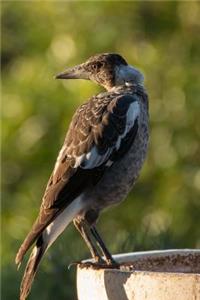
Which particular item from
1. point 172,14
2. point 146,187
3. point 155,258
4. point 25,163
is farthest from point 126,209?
point 155,258

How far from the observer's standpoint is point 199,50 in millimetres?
4852

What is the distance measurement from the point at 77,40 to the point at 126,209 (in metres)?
0.84

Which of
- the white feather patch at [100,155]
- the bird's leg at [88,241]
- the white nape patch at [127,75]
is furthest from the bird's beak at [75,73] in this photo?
the bird's leg at [88,241]

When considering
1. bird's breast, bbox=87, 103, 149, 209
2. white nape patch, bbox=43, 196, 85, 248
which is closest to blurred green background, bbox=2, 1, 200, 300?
bird's breast, bbox=87, 103, 149, 209

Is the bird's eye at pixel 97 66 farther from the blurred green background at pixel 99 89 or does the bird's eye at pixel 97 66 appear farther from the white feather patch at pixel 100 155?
the blurred green background at pixel 99 89

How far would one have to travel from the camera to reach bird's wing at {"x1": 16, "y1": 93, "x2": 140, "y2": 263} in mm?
2793

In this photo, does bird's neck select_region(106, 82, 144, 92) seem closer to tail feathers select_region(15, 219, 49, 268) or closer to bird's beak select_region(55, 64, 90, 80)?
bird's beak select_region(55, 64, 90, 80)

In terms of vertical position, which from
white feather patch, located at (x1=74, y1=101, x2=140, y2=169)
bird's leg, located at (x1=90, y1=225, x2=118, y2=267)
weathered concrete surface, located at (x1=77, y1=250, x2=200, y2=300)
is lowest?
bird's leg, located at (x1=90, y1=225, x2=118, y2=267)

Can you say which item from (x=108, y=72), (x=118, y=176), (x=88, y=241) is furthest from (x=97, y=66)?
(x=88, y=241)

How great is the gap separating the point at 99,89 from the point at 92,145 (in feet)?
5.88

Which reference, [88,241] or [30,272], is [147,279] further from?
[88,241]

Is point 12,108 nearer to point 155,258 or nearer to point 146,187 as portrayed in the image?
point 146,187

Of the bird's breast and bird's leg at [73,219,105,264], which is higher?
the bird's breast

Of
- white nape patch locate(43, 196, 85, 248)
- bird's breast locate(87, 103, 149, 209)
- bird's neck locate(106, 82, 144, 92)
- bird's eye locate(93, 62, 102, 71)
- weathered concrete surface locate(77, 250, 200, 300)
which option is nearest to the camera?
weathered concrete surface locate(77, 250, 200, 300)
